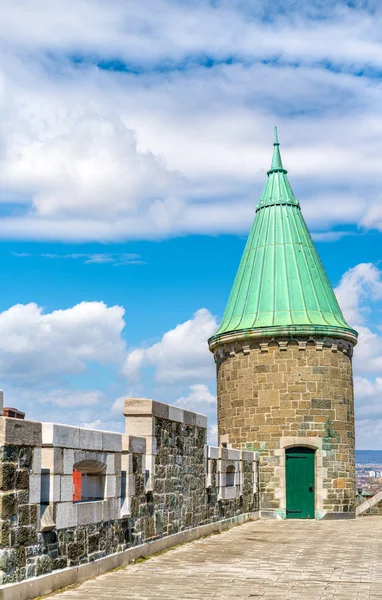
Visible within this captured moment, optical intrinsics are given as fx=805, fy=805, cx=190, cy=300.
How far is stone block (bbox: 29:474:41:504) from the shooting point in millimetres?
7927

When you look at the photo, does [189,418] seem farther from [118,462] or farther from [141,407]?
[118,462]

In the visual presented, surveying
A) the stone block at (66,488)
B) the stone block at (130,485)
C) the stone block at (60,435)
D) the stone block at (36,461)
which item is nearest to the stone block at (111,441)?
the stone block at (130,485)

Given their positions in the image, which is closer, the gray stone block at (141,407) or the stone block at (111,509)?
the stone block at (111,509)

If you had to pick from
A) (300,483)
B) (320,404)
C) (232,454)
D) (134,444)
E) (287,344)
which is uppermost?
(287,344)

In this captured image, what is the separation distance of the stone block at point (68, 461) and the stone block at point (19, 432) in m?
0.60

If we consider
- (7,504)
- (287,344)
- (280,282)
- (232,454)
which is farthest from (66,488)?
(280,282)

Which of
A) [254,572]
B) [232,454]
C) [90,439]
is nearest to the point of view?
[90,439]

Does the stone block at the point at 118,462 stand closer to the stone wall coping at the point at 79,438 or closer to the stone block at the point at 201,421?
the stone wall coping at the point at 79,438

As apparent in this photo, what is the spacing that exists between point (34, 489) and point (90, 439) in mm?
1410

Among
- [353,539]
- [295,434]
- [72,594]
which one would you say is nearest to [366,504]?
[295,434]

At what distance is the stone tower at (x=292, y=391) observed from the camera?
20.8 metres

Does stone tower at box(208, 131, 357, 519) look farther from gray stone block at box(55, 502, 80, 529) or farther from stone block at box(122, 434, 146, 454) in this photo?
gray stone block at box(55, 502, 80, 529)

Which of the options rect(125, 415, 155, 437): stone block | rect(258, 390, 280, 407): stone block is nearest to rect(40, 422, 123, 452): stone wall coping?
rect(125, 415, 155, 437): stone block

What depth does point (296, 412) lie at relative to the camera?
818 inches
